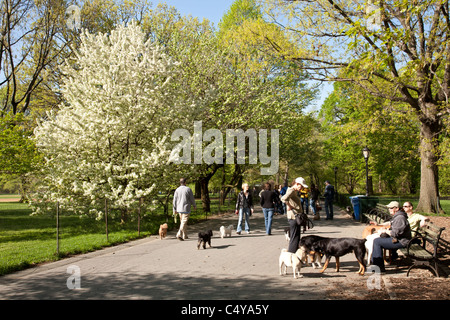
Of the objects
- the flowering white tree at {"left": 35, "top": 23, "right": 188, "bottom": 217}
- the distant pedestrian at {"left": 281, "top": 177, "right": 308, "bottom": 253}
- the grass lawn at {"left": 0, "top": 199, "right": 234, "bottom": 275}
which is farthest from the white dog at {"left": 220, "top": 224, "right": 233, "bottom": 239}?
the distant pedestrian at {"left": 281, "top": 177, "right": 308, "bottom": 253}

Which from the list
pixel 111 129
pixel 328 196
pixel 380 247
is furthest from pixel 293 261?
pixel 328 196

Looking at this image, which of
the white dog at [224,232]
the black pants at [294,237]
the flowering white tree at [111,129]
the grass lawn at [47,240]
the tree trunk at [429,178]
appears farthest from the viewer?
the tree trunk at [429,178]

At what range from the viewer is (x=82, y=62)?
657 inches

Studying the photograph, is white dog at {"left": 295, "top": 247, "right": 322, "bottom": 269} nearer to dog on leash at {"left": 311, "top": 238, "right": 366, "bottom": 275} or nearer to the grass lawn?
dog on leash at {"left": 311, "top": 238, "right": 366, "bottom": 275}

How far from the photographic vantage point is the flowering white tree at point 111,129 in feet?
50.7

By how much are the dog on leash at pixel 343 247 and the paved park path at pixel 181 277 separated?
32 cm

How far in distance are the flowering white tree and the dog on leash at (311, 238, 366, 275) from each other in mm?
8710

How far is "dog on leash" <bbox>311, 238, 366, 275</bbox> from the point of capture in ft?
24.7

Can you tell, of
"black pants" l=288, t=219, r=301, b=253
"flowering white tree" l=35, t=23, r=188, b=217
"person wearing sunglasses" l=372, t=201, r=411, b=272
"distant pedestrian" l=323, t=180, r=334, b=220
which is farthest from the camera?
"distant pedestrian" l=323, t=180, r=334, b=220

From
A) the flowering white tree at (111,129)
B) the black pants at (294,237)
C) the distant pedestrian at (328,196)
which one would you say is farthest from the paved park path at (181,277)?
the distant pedestrian at (328,196)

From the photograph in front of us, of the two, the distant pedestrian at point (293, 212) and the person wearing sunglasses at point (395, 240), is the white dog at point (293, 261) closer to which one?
the distant pedestrian at point (293, 212)

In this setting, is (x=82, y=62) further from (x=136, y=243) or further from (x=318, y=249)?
(x=318, y=249)
